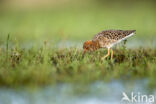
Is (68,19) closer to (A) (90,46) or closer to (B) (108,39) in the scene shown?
(A) (90,46)

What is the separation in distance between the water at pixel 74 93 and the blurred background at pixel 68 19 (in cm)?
326

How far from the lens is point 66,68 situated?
228 inches

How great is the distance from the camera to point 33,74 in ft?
17.1

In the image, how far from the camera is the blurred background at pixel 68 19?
36.9ft

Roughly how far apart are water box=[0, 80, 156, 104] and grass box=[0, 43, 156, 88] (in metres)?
0.17

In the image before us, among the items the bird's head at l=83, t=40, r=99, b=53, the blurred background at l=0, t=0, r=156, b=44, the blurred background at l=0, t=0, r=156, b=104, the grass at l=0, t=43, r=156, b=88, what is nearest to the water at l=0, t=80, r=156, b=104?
the blurred background at l=0, t=0, r=156, b=104

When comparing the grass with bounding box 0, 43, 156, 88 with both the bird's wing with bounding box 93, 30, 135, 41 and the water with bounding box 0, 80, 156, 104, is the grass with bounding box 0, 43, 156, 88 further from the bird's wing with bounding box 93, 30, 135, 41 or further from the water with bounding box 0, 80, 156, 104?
the bird's wing with bounding box 93, 30, 135, 41

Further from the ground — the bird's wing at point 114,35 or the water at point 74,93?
the bird's wing at point 114,35

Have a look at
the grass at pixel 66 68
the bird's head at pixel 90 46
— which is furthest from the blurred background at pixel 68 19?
the grass at pixel 66 68

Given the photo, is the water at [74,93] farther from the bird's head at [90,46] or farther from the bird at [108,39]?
the bird's head at [90,46]

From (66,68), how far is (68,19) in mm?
9453

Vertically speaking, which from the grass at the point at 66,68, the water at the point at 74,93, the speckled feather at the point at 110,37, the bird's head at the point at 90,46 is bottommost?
the water at the point at 74,93

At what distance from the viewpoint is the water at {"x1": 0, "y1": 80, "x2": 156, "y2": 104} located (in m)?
4.62

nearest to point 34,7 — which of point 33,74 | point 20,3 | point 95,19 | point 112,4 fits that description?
point 20,3
